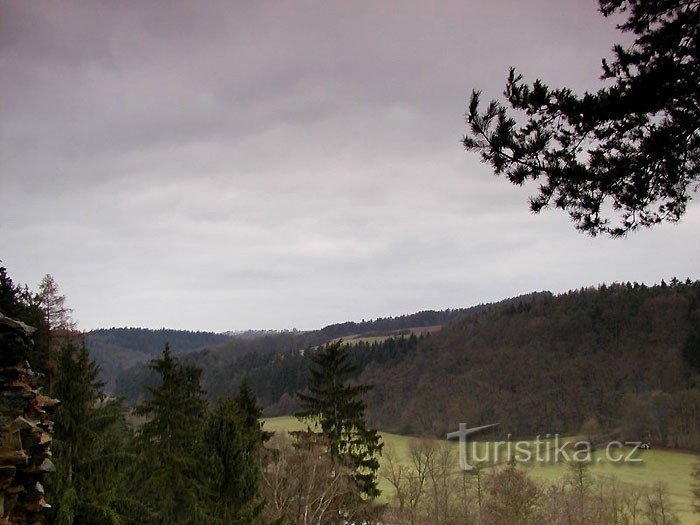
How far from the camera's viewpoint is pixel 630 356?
315ft

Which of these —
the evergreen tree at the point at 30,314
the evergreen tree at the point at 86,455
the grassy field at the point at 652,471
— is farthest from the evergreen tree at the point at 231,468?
the grassy field at the point at 652,471

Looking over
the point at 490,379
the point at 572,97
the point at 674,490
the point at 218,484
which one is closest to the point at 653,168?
the point at 572,97

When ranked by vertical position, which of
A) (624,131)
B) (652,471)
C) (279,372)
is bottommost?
(652,471)

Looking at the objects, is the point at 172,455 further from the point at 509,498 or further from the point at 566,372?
the point at 566,372

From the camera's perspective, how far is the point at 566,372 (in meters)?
93.9

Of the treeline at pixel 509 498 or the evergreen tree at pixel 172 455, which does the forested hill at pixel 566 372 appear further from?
the evergreen tree at pixel 172 455

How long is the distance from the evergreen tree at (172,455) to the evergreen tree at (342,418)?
5.24 m

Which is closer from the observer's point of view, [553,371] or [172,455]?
[172,455]

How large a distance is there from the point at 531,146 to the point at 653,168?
150 cm

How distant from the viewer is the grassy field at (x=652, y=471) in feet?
152

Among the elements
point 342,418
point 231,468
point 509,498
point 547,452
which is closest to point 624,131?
point 231,468

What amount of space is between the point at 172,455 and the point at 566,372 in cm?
8592

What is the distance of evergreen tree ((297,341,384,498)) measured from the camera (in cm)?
2523

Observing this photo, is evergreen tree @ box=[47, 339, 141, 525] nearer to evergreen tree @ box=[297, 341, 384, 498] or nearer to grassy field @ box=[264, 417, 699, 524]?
evergreen tree @ box=[297, 341, 384, 498]
